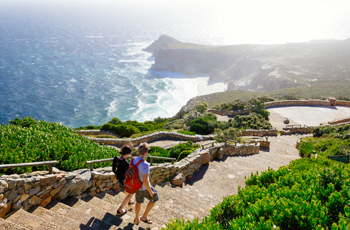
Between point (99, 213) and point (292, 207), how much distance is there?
450cm

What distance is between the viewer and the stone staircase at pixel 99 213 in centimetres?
476

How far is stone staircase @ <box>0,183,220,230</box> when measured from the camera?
15.6 feet

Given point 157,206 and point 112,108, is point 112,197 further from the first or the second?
point 112,108

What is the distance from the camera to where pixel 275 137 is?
2177 cm

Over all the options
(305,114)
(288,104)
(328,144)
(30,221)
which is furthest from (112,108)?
(30,221)

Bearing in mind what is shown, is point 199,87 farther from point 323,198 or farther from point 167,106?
point 323,198

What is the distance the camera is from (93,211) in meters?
5.89

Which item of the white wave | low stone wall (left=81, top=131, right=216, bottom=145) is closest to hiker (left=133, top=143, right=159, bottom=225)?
low stone wall (left=81, top=131, right=216, bottom=145)

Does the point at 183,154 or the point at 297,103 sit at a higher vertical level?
the point at 183,154

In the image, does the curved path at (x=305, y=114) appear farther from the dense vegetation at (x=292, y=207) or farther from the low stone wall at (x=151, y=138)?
the dense vegetation at (x=292, y=207)

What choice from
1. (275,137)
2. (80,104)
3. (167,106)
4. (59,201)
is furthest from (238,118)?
(80,104)

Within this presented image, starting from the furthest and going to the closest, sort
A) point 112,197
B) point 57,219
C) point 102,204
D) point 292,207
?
point 112,197, point 102,204, point 57,219, point 292,207

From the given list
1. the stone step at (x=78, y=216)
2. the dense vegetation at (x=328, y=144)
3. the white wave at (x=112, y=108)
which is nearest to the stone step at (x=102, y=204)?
the stone step at (x=78, y=216)

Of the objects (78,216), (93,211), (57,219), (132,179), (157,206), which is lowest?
(157,206)
